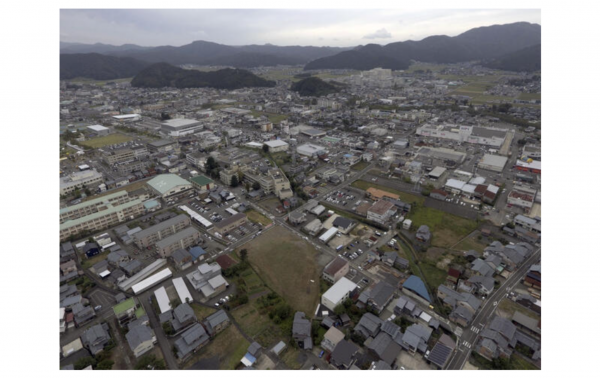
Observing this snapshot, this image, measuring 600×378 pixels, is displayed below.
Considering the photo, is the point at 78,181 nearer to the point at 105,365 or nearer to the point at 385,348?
the point at 105,365

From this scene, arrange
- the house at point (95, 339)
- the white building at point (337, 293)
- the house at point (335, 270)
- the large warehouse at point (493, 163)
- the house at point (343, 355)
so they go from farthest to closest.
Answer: the large warehouse at point (493, 163), the house at point (335, 270), the white building at point (337, 293), the house at point (95, 339), the house at point (343, 355)

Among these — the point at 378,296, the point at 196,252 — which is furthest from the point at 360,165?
the point at 196,252

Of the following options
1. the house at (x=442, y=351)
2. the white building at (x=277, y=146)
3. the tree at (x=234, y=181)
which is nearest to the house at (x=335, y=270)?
the house at (x=442, y=351)

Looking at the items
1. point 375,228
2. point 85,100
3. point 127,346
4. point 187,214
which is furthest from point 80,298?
point 85,100

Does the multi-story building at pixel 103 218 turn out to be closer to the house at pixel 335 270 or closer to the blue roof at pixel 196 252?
the blue roof at pixel 196 252

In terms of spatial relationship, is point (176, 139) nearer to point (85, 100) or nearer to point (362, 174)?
point (362, 174)

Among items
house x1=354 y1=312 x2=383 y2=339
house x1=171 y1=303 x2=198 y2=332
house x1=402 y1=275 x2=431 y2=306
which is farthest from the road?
house x1=171 y1=303 x2=198 y2=332
